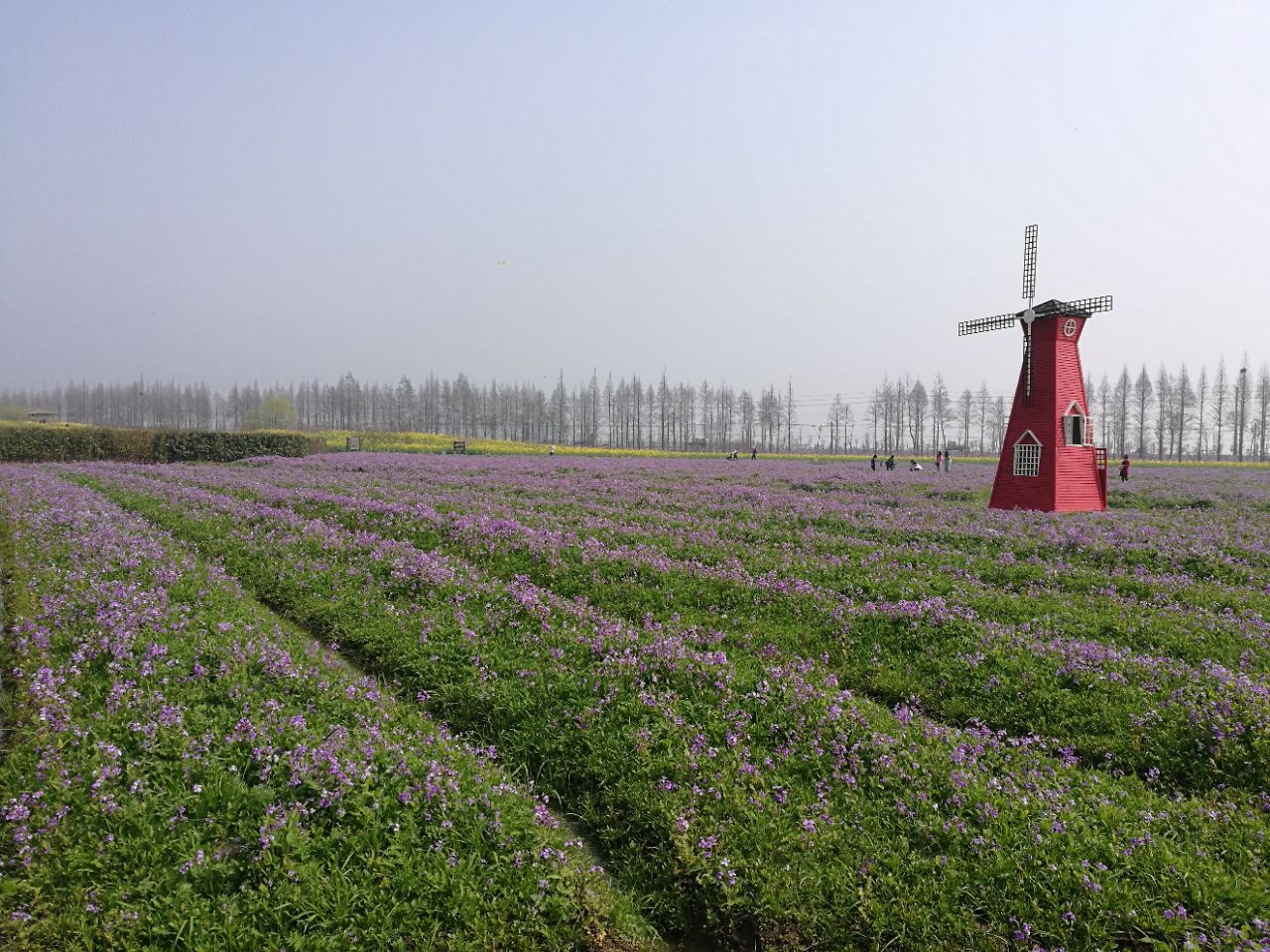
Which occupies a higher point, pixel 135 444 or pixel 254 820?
pixel 135 444

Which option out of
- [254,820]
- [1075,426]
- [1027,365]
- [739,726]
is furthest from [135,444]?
[1075,426]

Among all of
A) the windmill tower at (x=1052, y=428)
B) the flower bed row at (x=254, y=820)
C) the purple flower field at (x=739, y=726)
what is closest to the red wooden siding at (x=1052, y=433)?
the windmill tower at (x=1052, y=428)

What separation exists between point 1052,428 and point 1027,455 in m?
1.34

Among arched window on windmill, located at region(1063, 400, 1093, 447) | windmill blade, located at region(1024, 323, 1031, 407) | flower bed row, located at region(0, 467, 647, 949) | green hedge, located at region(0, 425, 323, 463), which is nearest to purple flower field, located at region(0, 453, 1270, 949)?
flower bed row, located at region(0, 467, 647, 949)

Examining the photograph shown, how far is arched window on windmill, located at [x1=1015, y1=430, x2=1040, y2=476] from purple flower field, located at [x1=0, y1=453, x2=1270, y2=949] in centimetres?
960

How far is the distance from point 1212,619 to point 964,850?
878 centimetres

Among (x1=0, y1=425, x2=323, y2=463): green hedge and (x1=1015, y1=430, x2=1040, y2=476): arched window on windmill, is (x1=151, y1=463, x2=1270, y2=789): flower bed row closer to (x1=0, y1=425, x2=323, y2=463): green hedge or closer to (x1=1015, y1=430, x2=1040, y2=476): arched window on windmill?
(x1=1015, y1=430, x2=1040, y2=476): arched window on windmill

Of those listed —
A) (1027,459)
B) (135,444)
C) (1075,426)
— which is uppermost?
(1075,426)

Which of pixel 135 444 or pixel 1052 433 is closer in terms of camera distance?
pixel 1052 433

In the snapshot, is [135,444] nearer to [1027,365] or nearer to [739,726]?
[739,726]

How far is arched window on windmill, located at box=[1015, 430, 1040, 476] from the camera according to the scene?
25.4 metres

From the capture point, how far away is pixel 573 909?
16.0 ft

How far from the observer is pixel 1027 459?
25625 millimetres

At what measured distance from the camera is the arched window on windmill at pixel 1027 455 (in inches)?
1000
